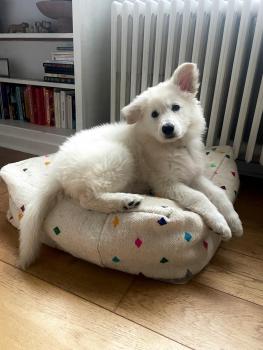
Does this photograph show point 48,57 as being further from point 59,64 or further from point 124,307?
point 124,307

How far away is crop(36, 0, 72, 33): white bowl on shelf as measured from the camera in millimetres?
1691

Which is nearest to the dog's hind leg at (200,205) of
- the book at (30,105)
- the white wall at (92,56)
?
the white wall at (92,56)

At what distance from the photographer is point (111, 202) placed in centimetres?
96

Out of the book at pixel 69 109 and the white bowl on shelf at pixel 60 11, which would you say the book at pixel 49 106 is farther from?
the white bowl on shelf at pixel 60 11

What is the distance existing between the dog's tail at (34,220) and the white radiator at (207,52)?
2.78ft

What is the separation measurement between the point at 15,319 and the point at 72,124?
1386mm


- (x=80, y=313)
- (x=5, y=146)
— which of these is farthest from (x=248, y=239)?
(x=5, y=146)

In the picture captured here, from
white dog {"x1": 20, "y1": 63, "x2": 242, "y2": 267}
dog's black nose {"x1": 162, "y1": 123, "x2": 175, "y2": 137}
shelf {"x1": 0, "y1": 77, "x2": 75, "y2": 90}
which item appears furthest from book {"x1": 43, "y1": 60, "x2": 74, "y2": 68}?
dog's black nose {"x1": 162, "y1": 123, "x2": 175, "y2": 137}

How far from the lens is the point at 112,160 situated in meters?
1.01

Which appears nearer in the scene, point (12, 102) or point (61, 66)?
point (61, 66)

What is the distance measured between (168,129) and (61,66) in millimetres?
1116

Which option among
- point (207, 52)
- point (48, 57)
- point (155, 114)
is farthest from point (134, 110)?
point (48, 57)

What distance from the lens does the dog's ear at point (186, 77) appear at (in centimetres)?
106

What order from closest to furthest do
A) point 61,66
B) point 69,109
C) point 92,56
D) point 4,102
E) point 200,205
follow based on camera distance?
1. point 200,205
2. point 92,56
3. point 61,66
4. point 69,109
5. point 4,102
